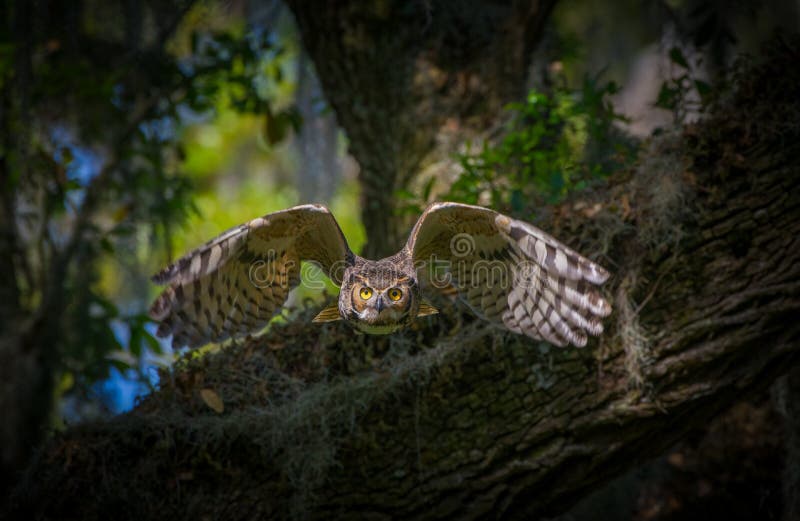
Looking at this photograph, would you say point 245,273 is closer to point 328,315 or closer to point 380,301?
point 328,315

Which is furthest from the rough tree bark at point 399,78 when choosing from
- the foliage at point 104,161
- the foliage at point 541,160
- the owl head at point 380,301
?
the owl head at point 380,301

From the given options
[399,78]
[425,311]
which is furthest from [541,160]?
[425,311]

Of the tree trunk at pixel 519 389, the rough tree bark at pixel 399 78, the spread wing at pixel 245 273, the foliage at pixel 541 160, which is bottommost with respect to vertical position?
the tree trunk at pixel 519 389

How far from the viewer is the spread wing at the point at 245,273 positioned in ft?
9.46

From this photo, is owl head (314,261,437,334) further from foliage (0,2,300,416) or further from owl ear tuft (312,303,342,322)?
foliage (0,2,300,416)

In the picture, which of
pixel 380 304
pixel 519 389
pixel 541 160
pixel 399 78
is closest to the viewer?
pixel 380 304

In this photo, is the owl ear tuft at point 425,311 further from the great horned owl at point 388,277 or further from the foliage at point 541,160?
the foliage at point 541,160

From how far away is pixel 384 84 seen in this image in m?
4.82

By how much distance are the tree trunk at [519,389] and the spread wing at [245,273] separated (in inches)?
16.0

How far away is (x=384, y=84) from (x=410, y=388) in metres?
2.51

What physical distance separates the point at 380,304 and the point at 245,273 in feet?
2.83

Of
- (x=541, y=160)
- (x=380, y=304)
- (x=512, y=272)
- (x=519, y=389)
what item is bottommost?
(x=519, y=389)

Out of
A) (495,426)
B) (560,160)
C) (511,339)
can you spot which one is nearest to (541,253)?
(511,339)

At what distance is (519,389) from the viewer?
330cm
